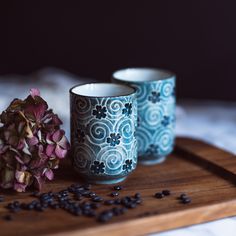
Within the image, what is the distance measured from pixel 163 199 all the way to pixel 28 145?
234mm

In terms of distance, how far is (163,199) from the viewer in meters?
0.87

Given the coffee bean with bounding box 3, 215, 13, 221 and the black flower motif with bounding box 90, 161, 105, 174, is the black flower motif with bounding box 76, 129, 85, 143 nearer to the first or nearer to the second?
the black flower motif with bounding box 90, 161, 105, 174

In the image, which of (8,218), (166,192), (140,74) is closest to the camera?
(8,218)

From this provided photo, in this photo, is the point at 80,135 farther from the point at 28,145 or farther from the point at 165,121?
the point at 165,121

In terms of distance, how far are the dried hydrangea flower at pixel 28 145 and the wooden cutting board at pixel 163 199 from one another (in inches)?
1.2

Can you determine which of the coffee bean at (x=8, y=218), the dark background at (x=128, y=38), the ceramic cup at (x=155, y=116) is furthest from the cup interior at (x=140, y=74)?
the dark background at (x=128, y=38)

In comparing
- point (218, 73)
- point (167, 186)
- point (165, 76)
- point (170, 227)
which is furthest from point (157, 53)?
point (170, 227)

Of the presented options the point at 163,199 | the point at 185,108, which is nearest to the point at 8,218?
the point at 163,199

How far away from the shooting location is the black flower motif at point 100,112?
89 cm

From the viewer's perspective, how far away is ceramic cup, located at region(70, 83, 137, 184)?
2.92 feet

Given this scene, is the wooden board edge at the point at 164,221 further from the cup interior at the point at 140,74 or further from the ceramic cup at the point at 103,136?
the cup interior at the point at 140,74

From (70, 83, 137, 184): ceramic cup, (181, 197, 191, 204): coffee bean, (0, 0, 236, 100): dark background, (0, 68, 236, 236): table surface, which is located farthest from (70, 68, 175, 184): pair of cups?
(0, 0, 236, 100): dark background

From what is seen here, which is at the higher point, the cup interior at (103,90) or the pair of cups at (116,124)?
the cup interior at (103,90)

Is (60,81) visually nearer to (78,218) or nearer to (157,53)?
(157,53)
